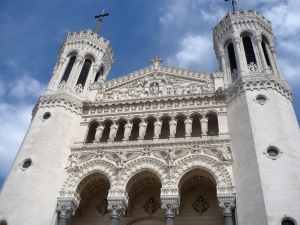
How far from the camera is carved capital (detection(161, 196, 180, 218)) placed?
14.9m

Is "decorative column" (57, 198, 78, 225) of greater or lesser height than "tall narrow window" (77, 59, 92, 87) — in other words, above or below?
below

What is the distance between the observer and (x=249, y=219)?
527 inches

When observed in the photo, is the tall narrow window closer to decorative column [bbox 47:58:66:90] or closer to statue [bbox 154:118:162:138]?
decorative column [bbox 47:58:66:90]

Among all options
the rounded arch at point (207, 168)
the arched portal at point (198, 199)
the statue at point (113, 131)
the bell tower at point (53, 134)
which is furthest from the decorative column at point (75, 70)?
the arched portal at point (198, 199)

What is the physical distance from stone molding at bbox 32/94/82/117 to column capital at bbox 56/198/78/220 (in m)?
6.17

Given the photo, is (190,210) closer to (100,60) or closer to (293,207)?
(293,207)

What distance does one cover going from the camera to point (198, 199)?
17.3 m

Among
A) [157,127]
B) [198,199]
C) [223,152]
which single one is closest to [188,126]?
[157,127]

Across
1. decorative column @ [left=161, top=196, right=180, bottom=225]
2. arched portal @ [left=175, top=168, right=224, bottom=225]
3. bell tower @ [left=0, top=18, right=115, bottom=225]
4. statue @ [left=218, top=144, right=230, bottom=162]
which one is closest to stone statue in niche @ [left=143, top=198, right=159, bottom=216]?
arched portal @ [left=175, top=168, right=224, bottom=225]

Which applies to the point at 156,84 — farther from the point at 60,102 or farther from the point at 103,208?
the point at 103,208

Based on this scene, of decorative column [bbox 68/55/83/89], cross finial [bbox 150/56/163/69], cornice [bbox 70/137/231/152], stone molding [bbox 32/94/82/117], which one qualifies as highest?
cross finial [bbox 150/56/163/69]

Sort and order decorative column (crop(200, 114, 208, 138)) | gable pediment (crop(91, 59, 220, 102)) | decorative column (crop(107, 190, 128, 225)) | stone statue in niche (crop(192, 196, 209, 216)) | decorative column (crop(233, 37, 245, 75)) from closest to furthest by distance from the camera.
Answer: decorative column (crop(107, 190, 128, 225)), stone statue in niche (crop(192, 196, 209, 216)), decorative column (crop(200, 114, 208, 138)), decorative column (crop(233, 37, 245, 75)), gable pediment (crop(91, 59, 220, 102))

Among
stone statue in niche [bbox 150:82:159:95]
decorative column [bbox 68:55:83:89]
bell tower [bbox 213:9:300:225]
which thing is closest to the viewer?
bell tower [bbox 213:9:300:225]

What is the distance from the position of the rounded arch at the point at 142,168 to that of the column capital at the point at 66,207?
8.96 ft
